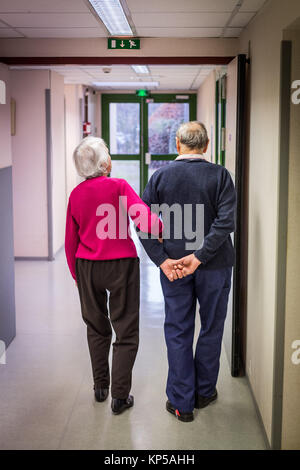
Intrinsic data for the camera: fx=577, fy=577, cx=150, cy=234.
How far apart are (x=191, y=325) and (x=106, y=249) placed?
2.17 feet

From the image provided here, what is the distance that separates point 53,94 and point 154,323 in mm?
3775

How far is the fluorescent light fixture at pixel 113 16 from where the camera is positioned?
3427 mm

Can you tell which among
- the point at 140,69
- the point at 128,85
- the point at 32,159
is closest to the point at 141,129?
the point at 128,85

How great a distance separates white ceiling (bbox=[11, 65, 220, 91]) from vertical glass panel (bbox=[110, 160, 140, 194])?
2323mm

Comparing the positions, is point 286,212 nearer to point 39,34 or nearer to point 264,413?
point 264,413

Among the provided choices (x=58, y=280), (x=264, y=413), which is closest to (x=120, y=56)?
(x=264, y=413)

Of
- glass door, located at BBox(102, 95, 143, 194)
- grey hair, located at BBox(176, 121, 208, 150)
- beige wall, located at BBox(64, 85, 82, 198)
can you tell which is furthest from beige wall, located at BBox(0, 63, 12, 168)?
glass door, located at BBox(102, 95, 143, 194)

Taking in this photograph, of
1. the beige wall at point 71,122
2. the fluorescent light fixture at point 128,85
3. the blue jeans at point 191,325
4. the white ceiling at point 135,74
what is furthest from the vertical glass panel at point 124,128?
the blue jeans at point 191,325

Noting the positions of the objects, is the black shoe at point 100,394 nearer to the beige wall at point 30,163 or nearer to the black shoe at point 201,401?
the black shoe at point 201,401

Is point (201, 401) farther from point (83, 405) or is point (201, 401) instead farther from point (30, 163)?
point (30, 163)

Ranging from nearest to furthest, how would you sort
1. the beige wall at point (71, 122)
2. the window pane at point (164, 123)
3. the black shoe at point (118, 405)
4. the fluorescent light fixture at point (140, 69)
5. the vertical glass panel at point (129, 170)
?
1. the black shoe at point (118, 405)
2. the fluorescent light fixture at point (140, 69)
3. the beige wall at point (71, 122)
4. the window pane at point (164, 123)
5. the vertical glass panel at point (129, 170)

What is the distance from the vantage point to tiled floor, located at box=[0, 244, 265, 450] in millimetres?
3080

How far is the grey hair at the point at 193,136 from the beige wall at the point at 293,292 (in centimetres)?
64

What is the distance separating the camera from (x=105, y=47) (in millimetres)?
4227
